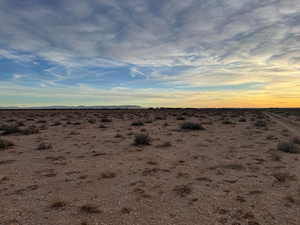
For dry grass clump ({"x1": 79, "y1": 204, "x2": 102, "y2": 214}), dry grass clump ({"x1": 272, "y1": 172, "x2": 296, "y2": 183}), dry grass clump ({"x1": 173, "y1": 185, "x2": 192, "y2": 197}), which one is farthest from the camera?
dry grass clump ({"x1": 272, "y1": 172, "x2": 296, "y2": 183})

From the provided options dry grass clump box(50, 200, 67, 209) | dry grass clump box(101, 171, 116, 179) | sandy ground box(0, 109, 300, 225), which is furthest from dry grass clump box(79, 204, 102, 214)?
dry grass clump box(101, 171, 116, 179)

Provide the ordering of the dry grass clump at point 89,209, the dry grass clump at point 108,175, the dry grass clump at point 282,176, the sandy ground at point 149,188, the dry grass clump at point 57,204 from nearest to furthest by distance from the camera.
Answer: the sandy ground at point 149,188
the dry grass clump at point 89,209
the dry grass clump at point 57,204
the dry grass clump at point 282,176
the dry grass clump at point 108,175

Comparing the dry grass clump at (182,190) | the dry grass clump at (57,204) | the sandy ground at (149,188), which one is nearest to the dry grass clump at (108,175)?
the sandy ground at (149,188)

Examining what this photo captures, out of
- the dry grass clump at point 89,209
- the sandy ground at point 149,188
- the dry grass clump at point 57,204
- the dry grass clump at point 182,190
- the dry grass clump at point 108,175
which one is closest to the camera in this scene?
the sandy ground at point 149,188

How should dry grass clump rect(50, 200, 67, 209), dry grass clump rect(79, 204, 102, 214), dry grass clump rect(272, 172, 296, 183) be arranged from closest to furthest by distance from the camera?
dry grass clump rect(79, 204, 102, 214), dry grass clump rect(50, 200, 67, 209), dry grass clump rect(272, 172, 296, 183)

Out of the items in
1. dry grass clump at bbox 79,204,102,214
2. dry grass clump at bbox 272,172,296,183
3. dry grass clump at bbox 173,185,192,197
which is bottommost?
dry grass clump at bbox 173,185,192,197

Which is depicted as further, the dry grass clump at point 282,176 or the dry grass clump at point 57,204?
the dry grass clump at point 282,176

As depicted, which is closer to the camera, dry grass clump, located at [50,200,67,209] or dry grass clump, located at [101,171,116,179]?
dry grass clump, located at [50,200,67,209]

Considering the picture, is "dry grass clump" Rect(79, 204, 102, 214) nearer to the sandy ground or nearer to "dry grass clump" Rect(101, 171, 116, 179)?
the sandy ground

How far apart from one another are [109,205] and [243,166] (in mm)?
5986

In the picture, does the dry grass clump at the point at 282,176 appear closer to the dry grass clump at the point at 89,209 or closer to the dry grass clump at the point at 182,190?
the dry grass clump at the point at 182,190

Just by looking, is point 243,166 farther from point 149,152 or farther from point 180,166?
point 149,152

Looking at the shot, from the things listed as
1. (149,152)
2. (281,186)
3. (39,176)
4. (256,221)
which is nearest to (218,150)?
(149,152)

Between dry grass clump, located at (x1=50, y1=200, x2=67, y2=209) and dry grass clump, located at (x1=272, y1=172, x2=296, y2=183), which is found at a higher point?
dry grass clump, located at (x1=272, y1=172, x2=296, y2=183)
